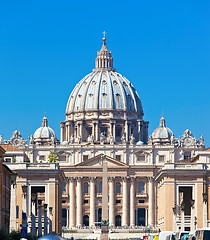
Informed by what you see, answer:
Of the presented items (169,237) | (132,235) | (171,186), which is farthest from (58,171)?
(169,237)

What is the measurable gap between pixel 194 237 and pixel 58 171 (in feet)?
224

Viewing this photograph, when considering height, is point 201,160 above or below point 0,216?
above

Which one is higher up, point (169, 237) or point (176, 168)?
point (176, 168)

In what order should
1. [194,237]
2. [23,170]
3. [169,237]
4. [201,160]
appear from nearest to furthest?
1. [194,237]
2. [169,237]
3. [23,170]
4. [201,160]

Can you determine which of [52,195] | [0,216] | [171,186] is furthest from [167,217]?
[0,216]

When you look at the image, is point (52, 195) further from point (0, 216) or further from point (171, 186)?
point (0, 216)

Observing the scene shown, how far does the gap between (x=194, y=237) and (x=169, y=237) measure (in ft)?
50.6

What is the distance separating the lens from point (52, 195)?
148250mm

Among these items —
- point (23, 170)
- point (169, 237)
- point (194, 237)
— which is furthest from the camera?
point (23, 170)

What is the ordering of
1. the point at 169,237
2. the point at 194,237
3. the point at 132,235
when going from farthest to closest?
the point at 132,235 → the point at 169,237 → the point at 194,237

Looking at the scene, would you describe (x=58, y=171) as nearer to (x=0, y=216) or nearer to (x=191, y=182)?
(x=191, y=182)

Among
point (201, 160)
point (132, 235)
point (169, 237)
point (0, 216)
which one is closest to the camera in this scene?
point (169, 237)

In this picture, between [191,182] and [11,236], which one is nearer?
[11,236]

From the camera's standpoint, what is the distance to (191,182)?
151 metres
